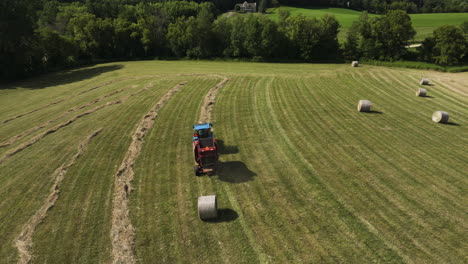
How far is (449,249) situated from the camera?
384 inches

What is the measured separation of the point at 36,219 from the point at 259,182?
35.0 ft

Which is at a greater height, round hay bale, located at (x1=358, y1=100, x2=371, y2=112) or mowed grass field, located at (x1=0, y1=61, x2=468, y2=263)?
round hay bale, located at (x1=358, y1=100, x2=371, y2=112)

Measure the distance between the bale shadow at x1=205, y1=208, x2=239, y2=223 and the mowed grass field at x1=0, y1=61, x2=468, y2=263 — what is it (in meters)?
0.07

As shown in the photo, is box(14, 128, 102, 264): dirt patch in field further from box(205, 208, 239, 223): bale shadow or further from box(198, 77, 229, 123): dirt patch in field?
box(198, 77, 229, 123): dirt patch in field

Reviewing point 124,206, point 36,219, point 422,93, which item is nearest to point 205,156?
point 124,206

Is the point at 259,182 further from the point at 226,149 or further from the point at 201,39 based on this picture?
the point at 201,39

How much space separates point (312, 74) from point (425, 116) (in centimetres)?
1944

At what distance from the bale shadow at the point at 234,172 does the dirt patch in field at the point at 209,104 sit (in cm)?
741

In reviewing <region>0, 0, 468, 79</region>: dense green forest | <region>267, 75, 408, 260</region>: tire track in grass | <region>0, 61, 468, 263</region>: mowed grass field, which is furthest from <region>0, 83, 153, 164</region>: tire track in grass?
<region>0, 0, 468, 79</region>: dense green forest

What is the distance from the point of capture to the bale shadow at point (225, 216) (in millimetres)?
11594

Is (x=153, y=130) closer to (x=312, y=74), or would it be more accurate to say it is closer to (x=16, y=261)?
(x=16, y=261)

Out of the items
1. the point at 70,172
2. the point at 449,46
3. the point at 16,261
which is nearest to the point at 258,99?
the point at 70,172

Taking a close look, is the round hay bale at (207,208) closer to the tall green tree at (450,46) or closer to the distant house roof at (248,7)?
the tall green tree at (450,46)

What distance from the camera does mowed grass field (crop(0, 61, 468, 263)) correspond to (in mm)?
10219
